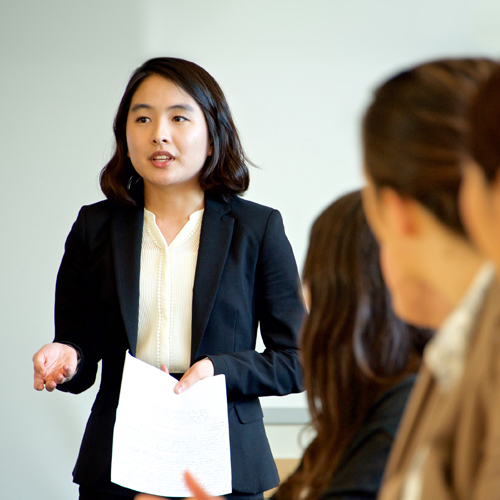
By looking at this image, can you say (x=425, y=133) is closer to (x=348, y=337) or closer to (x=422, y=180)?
(x=422, y=180)

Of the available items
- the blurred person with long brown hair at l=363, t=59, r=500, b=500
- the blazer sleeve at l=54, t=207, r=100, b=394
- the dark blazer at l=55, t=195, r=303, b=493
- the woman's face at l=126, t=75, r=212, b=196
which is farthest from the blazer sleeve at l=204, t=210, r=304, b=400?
the blurred person with long brown hair at l=363, t=59, r=500, b=500

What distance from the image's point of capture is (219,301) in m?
1.52

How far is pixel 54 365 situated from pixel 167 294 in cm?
31

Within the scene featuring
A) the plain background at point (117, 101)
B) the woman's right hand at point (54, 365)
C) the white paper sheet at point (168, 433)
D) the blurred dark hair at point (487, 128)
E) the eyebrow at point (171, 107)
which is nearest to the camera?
the blurred dark hair at point (487, 128)

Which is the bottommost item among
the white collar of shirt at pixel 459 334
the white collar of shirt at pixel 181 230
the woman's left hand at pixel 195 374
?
the woman's left hand at pixel 195 374

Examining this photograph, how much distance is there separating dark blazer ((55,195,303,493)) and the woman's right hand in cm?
5

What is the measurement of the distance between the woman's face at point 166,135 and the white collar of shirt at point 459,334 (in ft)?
3.71

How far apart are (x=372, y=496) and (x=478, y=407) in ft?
1.25

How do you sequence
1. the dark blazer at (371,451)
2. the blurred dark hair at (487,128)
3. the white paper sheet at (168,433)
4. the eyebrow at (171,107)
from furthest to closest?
the eyebrow at (171,107) → the white paper sheet at (168,433) → the dark blazer at (371,451) → the blurred dark hair at (487,128)

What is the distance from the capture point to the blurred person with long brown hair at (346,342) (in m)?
0.91

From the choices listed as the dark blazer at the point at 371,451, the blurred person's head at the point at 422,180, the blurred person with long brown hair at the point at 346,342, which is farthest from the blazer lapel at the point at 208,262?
the blurred person's head at the point at 422,180

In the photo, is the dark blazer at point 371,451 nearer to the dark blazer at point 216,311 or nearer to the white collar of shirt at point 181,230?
the dark blazer at point 216,311

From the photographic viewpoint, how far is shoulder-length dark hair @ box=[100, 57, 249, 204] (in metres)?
1.59

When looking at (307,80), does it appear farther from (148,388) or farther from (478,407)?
(478,407)
